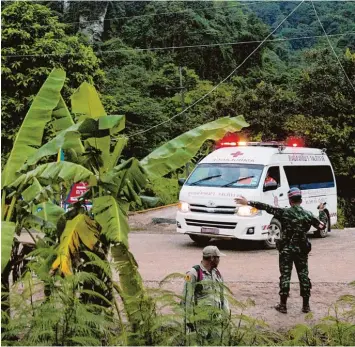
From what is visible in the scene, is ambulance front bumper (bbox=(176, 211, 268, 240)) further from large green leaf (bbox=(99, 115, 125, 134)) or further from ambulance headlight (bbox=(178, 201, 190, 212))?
large green leaf (bbox=(99, 115, 125, 134))

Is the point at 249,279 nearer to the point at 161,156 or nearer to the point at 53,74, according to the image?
→ the point at 161,156

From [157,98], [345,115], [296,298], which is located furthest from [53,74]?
[157,98]

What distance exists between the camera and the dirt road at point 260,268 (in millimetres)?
7625

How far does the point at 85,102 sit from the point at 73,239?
179 centimetres

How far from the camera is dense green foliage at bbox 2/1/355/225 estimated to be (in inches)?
753

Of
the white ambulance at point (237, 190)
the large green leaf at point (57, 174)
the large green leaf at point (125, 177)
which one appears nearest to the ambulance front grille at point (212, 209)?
the white ambulance at point (237, 190)

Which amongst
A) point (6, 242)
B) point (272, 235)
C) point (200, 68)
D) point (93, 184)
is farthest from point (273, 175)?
point (200, 68)

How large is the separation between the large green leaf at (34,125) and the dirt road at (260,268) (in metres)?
3.46

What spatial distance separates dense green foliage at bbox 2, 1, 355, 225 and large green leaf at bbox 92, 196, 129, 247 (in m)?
14.1

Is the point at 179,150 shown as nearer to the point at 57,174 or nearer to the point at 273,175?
the point at 57,174

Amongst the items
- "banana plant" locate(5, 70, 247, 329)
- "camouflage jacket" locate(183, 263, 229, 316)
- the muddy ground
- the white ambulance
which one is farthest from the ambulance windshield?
"camouflage jacket" locate(183, 263, 229, 316)

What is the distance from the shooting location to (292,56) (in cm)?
4244

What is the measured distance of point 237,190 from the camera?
11820 mm

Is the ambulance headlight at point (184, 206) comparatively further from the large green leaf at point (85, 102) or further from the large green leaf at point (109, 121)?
the large green leaf at point (109, 121)
